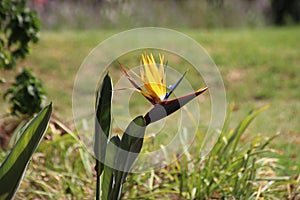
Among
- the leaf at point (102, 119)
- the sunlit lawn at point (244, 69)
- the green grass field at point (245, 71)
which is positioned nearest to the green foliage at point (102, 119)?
the leaf at point (102, 119)

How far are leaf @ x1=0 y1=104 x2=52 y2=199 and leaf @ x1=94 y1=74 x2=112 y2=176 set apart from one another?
0.26 meters

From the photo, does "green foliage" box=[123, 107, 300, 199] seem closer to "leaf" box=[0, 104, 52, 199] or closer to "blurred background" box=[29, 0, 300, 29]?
"leaf" box=[0, 104, 52, 199]

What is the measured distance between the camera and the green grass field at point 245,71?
6.38 m

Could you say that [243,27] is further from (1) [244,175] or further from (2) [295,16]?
(1) [244,175]

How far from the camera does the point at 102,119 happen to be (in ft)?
7.82

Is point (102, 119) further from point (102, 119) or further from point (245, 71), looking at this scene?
point (245, 71)

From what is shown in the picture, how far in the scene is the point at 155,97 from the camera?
7.43 ft

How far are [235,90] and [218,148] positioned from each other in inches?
155

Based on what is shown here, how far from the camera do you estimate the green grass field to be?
6.38m

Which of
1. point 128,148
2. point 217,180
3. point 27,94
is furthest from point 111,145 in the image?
point 27,94

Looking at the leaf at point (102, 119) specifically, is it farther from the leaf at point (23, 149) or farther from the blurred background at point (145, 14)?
the blurred background at point (145, 14)

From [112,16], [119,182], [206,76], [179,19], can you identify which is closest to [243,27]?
[179,19]

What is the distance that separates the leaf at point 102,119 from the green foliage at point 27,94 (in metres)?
1.77

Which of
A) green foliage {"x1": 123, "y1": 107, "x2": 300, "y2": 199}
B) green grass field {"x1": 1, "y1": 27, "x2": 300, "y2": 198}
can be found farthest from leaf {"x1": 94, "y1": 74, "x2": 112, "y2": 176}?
green grass field {"x1": 1, "y1": 27, "x2": 300, "y2": 198}
